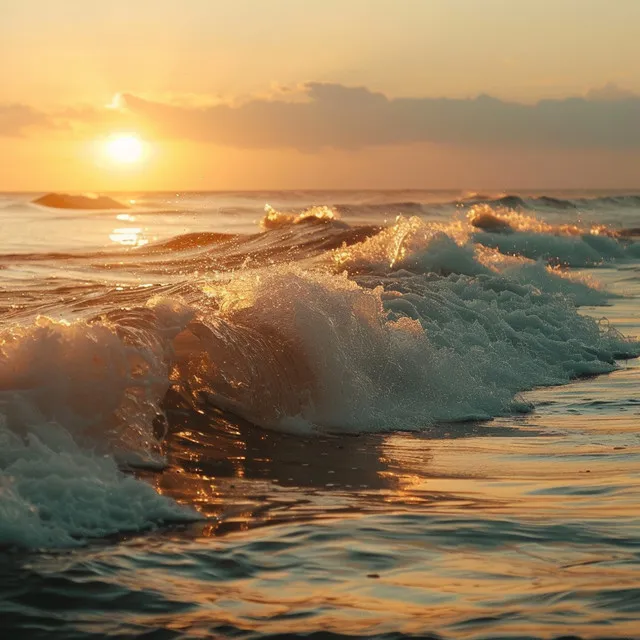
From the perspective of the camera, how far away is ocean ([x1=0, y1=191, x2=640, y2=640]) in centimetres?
430

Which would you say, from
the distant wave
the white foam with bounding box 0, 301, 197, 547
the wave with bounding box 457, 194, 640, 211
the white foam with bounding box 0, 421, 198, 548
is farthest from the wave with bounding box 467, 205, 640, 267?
the distant wave

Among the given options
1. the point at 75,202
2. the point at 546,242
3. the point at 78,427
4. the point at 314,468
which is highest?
the point at 75,202

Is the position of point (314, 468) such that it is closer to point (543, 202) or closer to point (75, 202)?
point (543, 202)

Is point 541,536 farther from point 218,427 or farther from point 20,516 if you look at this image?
point 218,427

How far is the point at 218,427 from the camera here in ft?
25.8

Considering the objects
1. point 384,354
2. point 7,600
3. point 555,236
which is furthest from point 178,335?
point 555,236

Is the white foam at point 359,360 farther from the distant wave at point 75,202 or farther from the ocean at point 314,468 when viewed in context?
the distant wave at point 75,202

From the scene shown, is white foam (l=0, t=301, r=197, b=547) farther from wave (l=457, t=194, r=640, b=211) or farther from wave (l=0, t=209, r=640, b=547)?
wave (l=457, t=194, r=640, b=211)

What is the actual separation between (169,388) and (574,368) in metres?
5.65

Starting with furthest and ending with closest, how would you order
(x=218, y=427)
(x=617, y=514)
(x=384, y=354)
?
(x=384, y=354) → (x=218, y=427) → (x=617, y=514)

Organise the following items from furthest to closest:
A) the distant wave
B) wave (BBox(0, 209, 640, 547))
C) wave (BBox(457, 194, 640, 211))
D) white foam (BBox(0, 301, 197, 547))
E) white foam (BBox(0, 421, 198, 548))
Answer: the distant wave → wave (BBox(457, 194, 640, 211)) → wave (BBox(0, 209, 640, 547)) → white foam (BBox(0, 301, 197, 547)) → white foam (BBox(0, 421, 198, 548))

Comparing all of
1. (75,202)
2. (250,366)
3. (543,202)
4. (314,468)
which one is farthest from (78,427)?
(75,202)

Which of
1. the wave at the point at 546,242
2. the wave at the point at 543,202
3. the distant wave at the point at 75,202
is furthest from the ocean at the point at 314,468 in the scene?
the distant wave at the point at 75,202

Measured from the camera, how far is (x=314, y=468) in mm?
7012
